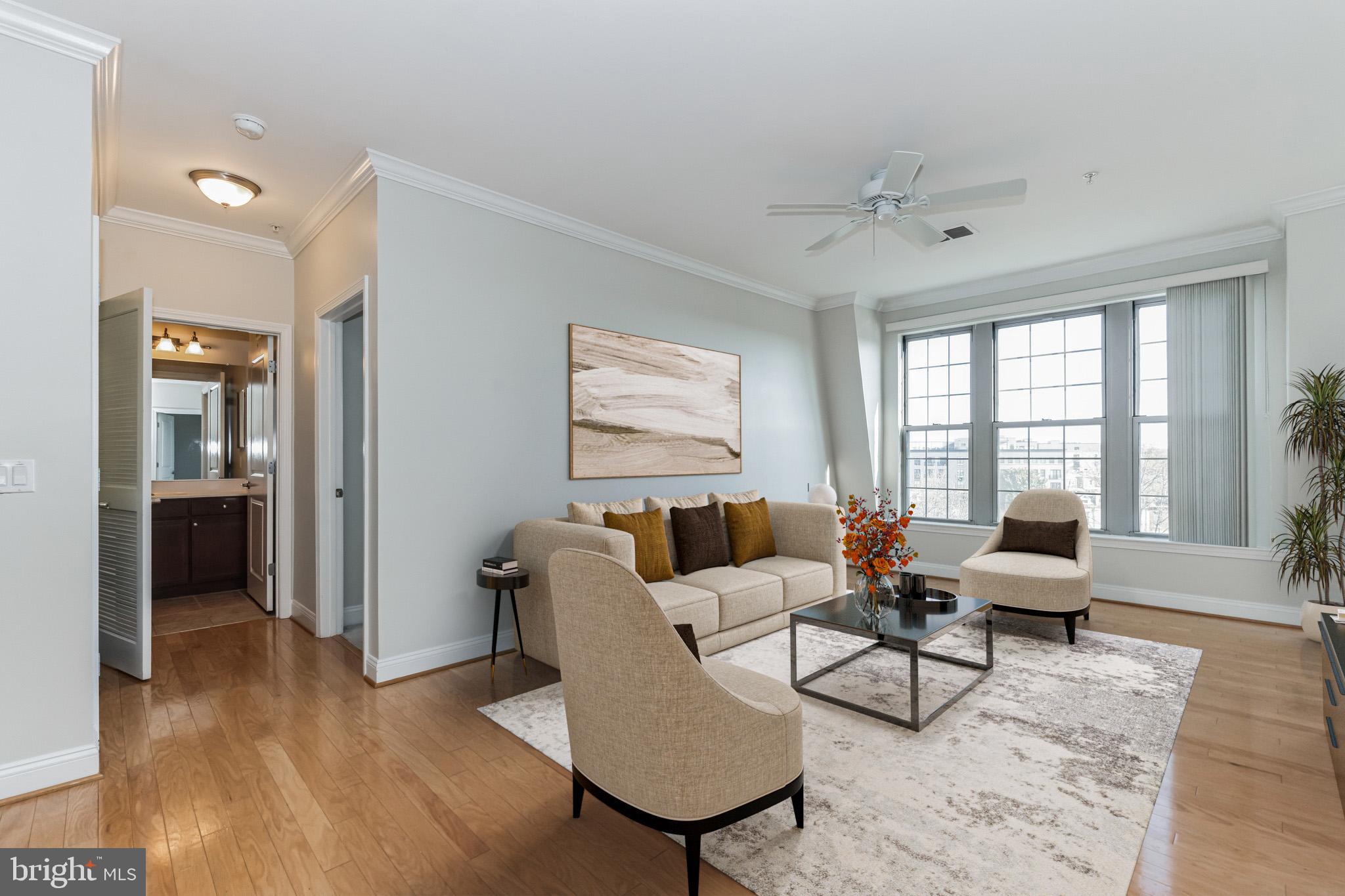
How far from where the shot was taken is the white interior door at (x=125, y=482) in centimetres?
332

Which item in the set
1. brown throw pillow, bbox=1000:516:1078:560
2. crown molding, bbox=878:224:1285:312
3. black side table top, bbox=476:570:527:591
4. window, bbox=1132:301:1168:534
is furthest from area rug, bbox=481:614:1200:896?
crown molding, bbox=878:224:1285:312

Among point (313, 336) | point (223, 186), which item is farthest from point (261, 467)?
point (223, 186)

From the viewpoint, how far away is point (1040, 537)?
4473 millimetres

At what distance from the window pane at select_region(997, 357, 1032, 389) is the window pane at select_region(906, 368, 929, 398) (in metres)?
0.71

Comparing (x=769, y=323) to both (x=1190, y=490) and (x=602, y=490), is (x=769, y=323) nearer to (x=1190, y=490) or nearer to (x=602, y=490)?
(x=602, y=490)

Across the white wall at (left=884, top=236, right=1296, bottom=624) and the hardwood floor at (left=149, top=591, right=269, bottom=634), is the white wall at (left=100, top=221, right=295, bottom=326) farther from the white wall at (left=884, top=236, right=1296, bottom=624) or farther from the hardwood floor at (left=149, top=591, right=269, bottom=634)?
the white wall at (left=884, top=236, right=1296, bottom=624)

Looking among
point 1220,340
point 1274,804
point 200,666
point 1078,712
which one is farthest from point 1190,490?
point 200,666

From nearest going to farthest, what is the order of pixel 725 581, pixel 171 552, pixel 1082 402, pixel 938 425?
pixel 725 581
pixel 171 552
pixel 1082 402
pixel 938 425

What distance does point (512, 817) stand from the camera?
208 cm

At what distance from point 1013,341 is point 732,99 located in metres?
4.26

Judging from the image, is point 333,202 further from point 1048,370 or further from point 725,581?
point 1048,370

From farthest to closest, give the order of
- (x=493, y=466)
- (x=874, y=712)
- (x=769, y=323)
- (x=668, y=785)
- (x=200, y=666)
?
(x=769, y=323)
(x=493, y=466)
(x=200, y=666)
(x=874, y=712)
(x=668, y=785)

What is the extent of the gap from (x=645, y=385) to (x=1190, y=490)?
168 inches

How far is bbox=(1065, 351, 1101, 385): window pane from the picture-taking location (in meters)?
5.33
